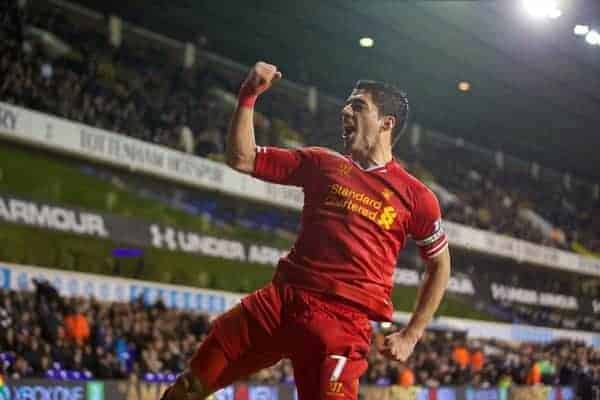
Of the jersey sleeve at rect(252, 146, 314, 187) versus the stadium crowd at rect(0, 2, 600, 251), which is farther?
the stadium crowd at rect(0, 2, 600, 251)

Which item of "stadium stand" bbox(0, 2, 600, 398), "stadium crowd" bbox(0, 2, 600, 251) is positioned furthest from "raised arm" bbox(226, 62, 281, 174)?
"stadium crowd" bbox(0, 2, 600, 251)

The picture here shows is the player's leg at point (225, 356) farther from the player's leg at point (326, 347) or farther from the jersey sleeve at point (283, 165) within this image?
the jersey sleeve at point (283, 165)

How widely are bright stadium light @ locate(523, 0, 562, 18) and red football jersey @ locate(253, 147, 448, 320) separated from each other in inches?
713

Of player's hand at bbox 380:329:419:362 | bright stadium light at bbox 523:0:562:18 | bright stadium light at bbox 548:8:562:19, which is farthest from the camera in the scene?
bright stadium light at bbox 548:8:562:19

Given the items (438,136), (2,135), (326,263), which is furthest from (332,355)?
(438,136)

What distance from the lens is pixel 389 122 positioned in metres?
4.86

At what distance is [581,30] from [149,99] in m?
10.2

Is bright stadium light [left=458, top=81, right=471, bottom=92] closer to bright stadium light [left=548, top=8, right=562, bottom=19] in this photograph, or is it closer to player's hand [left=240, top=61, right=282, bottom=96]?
bright stadium light [left=548, top=8, right=562, bottom=19]

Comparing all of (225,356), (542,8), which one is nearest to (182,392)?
(225,356)

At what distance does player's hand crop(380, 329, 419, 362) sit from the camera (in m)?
4.64

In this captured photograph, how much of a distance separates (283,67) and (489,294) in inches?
366

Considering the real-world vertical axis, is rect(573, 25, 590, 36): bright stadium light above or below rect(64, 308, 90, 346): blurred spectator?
above

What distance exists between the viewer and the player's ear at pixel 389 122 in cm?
484

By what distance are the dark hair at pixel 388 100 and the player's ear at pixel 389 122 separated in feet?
0.05
